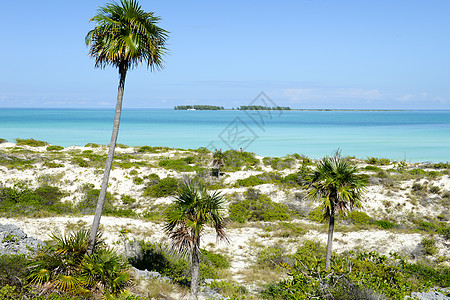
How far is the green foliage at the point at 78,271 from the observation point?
9.77 meters

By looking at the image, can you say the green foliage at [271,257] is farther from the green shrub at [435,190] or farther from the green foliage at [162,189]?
the green shrub at [435,190]

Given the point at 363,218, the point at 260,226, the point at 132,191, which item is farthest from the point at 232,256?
the point at 132,191

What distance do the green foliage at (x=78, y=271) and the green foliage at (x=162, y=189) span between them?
16034 mm

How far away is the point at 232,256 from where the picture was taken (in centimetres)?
1748

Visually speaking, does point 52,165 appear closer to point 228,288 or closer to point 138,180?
point 138,180

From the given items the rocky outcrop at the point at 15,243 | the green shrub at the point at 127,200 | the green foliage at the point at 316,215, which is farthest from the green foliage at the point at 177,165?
the rocky outcrop at the point at 15,243

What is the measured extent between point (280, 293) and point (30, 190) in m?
22.5

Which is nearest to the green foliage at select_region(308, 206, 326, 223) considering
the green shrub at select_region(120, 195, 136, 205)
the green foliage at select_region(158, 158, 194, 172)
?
the green foliage at select_region(158, 158, 194, 172)

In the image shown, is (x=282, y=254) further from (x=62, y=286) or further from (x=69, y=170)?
(x=69, y=170)

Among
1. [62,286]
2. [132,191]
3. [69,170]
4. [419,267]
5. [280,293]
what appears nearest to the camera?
[62,286]

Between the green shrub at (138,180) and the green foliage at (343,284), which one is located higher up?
the green foliage at (343,284)

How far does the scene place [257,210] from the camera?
971 inches

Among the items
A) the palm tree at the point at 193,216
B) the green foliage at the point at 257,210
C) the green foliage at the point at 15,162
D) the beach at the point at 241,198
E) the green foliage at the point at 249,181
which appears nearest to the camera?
the palm tree at the point at 193,216

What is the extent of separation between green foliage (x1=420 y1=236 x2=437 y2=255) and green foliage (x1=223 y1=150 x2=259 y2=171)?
19.6 metres
